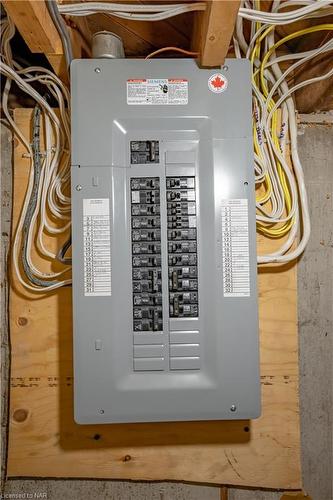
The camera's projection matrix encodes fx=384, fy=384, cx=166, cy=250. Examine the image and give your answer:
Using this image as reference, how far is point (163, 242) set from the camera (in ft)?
2.98

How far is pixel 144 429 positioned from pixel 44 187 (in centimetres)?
74

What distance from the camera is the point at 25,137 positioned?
113 centimetres

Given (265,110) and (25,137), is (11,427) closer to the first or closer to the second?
(25,137)

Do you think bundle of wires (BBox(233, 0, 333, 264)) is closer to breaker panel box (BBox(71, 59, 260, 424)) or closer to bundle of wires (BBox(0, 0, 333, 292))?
bundle of wires (BBox(0, 0, 333, 292))

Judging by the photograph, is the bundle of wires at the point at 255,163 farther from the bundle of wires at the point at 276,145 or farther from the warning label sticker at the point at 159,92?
the warning label sticker at the point at 159,92

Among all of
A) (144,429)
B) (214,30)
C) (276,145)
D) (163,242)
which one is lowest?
(144,429)

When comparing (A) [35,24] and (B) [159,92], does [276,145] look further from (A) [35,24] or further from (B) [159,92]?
(A) [35,24]

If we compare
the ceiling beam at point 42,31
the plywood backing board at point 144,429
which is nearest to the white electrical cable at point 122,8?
the ceiling beam at point 42,31

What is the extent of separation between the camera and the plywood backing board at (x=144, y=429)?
A: 1093mm

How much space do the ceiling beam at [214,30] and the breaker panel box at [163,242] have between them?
0.05 meters

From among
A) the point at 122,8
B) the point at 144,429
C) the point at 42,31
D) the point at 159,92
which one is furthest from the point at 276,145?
the point at 144,429

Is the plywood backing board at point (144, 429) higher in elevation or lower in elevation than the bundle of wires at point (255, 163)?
lower

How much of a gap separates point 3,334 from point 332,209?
3.45ft

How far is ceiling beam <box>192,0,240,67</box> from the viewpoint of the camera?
2.33ft
